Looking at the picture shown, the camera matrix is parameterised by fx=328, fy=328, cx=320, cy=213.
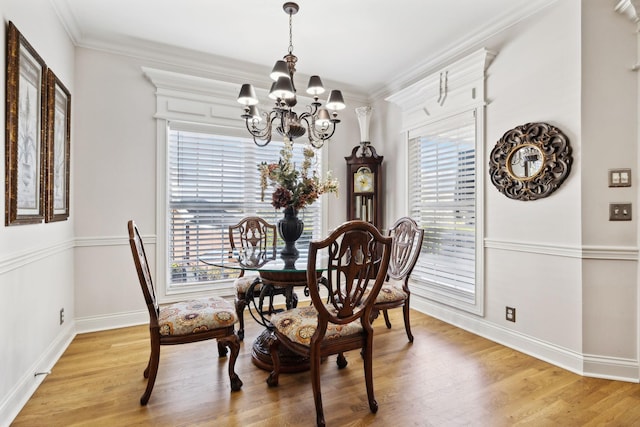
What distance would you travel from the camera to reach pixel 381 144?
14.2 ft

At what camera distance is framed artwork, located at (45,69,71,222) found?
233cm

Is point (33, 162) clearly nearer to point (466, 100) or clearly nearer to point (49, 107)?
point (49, 107)

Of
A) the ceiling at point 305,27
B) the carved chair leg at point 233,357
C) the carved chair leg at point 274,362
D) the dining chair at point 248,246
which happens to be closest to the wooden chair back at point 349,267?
the carved chair leg at point 274,362

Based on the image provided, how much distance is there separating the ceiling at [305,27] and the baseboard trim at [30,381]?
2.61 m

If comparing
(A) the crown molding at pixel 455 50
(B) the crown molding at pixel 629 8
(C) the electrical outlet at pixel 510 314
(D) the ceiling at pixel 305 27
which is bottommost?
(C) the electrical outlet at pixel 510 314

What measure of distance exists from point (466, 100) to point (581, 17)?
0.99 metres

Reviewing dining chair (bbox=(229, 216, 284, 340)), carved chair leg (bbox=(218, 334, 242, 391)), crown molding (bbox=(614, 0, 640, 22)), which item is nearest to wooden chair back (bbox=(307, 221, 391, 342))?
carved chair leg (bbox=(218, 334, 242, 391))

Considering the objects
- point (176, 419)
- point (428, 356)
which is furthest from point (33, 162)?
point (428, 356)

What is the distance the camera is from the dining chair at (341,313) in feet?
5.75

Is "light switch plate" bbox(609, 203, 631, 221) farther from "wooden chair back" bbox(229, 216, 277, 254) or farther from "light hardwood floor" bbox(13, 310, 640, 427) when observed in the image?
"wooden chair back" bbox(229, 216, 277, 254)

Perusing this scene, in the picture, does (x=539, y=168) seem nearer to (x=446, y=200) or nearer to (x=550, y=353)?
(x=446, y=200)

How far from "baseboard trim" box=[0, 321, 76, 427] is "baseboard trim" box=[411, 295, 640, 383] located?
3363mm

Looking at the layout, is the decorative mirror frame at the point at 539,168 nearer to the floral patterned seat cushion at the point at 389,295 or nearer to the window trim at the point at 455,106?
the window trim at the point at 455,106

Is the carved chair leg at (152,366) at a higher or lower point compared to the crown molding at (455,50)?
lower
